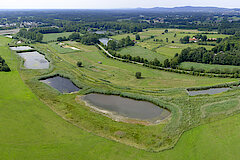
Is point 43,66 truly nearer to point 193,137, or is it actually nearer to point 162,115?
point 162,115

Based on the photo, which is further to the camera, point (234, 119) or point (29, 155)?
point (234, 119)

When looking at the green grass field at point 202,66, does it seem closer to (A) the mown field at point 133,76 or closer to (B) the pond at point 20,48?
(A) the mown field at point 133,76

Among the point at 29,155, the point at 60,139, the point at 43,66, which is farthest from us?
the point at 43,66

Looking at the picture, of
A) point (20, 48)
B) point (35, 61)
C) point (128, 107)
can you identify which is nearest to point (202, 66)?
point (128, 107)

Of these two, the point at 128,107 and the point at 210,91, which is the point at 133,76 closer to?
the point at 128,107

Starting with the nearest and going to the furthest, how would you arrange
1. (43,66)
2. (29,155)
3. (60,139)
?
(29,155) → (60,139) → (43,66)

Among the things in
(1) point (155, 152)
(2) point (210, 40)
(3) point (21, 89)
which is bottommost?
(1) point (155, 152)

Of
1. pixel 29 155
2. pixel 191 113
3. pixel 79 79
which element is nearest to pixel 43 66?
pixel 79 79

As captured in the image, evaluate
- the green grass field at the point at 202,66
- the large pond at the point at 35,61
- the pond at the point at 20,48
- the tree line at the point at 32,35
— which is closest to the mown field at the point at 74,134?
the green grass field at the point at 202,66
